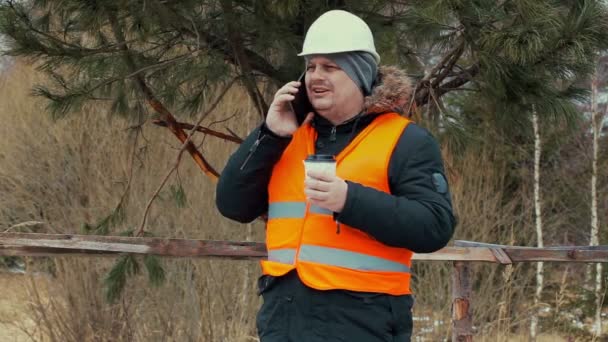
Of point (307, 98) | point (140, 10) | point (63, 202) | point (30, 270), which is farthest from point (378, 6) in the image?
point (63, 202)

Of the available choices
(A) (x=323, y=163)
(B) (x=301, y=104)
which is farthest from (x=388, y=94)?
(A) (x=323, y=163)

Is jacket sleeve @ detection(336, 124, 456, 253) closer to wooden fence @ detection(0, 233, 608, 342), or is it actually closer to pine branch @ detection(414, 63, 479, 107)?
pine branch @ detection(414, 63, 479, 107)

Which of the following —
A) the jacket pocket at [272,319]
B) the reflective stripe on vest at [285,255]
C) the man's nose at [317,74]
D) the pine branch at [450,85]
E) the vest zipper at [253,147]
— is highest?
the pine branch at [450,85]

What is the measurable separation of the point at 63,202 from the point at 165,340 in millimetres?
3760

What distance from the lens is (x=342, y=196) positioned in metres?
1.88

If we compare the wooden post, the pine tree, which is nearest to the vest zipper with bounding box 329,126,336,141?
the pine tree

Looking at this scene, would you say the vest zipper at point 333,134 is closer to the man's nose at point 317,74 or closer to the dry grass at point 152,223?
the man's nose at point 317,74

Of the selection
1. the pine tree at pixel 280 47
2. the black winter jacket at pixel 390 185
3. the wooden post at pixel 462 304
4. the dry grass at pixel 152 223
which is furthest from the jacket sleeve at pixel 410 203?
the wooden post at pixel 462 304

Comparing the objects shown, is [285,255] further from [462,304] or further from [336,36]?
[462,304]

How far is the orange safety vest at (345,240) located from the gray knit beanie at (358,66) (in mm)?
94

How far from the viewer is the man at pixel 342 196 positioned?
193 cm

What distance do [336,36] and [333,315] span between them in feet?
2.18

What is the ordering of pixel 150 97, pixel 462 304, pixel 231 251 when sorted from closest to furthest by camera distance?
pixel 231 251, pixel 150 97, pixel 462 304

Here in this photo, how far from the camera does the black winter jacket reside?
1.90m
